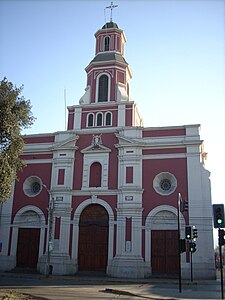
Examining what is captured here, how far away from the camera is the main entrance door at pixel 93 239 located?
30.4m

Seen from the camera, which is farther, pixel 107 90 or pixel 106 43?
pixel 106 43

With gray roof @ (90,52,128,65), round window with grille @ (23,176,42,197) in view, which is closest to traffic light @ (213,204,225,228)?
round window with grille @ (23,176,42,197)

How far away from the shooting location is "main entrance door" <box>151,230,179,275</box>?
1125 inches

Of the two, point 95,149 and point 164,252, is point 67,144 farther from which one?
point 164,252

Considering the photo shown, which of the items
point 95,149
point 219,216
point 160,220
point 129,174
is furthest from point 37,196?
point 219,216

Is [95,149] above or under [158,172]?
above

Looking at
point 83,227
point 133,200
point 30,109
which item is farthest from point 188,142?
point 30,109

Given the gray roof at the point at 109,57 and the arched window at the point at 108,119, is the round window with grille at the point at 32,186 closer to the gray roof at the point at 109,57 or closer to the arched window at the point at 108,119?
the arched window at the point at 108,119

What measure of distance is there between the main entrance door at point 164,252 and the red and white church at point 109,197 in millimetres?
78

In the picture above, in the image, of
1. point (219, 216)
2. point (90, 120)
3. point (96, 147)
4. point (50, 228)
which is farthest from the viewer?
point (90, 120)

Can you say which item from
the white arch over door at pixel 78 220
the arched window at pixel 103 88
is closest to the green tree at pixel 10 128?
the white arch over door at pixel 78 220

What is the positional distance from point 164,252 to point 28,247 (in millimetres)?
12388

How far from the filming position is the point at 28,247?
106ft

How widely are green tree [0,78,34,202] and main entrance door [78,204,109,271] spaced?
11.7 m
